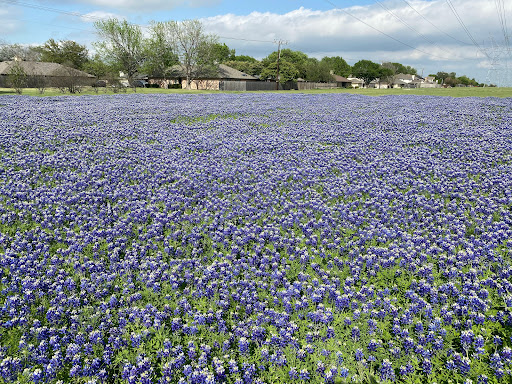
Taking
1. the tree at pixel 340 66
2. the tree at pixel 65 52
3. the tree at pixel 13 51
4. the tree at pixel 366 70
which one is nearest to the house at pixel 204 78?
the tree at pixel 65 52

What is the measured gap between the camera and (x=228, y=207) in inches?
292

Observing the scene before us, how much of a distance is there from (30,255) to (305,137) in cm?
1162

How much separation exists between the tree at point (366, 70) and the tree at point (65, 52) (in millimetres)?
128990

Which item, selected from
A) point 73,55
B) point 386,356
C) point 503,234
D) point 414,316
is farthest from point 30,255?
point 73,55

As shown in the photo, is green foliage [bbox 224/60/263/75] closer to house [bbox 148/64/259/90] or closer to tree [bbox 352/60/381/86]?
house [bbox 148/64/259/90]

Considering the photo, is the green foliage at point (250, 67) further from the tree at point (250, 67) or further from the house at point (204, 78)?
the house at point (204, 78)

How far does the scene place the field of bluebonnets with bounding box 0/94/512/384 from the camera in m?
3.62

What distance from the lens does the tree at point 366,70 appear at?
175 metres

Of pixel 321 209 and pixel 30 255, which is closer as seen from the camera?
pixel 30 255

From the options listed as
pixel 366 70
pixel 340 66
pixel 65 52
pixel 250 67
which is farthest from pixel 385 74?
pixel 65 52

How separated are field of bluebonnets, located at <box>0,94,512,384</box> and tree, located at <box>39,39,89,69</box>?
11303 centimetres

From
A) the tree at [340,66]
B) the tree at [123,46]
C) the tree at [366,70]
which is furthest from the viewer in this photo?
the tree at [340,66]

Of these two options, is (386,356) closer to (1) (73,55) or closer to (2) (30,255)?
(2) (30,255)

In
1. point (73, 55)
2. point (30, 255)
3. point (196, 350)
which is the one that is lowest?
point (196, 350)
